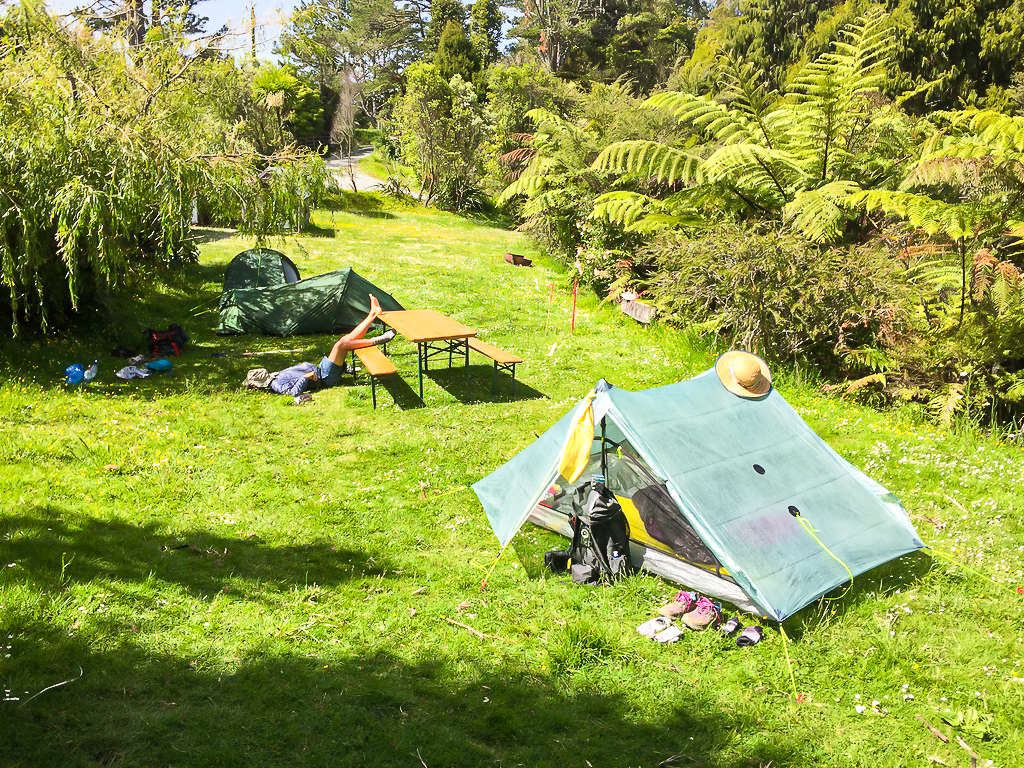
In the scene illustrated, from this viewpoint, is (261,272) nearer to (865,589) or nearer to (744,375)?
(744,375)

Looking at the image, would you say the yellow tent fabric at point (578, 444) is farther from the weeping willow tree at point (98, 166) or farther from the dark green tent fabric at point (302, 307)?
the dark green tent fabric at point (302, 307)

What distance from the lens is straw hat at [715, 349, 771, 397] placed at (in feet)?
21.9

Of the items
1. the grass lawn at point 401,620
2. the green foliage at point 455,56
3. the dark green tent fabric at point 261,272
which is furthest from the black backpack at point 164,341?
the green foliage at point 455,56

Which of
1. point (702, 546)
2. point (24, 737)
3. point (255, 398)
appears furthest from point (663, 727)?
point (255, 398)

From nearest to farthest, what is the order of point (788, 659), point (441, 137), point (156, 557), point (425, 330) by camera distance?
point (788, 659)
point (156, 557)
point (425, 330)
point (441, 137)

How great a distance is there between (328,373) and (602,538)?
627cm

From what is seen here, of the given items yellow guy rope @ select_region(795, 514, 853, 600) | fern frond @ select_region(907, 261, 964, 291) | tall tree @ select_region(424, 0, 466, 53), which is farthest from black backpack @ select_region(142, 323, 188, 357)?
tall tree @ select_region(424, 0, 466, 53)

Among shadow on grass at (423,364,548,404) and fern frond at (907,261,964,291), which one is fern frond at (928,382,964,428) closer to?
fern frond at (907,261,964,291)

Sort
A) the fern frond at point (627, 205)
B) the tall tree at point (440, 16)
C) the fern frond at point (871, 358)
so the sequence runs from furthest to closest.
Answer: the tall tree at point (440, 16), the fern frond at point (627, 205), the fern frond at point (871, 358)

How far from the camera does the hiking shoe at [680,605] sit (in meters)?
5.45

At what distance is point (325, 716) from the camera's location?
441 cm

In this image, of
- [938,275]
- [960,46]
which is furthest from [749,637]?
[960,46]

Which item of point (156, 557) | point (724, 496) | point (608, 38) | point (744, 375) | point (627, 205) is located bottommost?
point (156, 557)

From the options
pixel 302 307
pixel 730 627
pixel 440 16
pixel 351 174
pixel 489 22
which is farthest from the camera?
pixel 489 22
